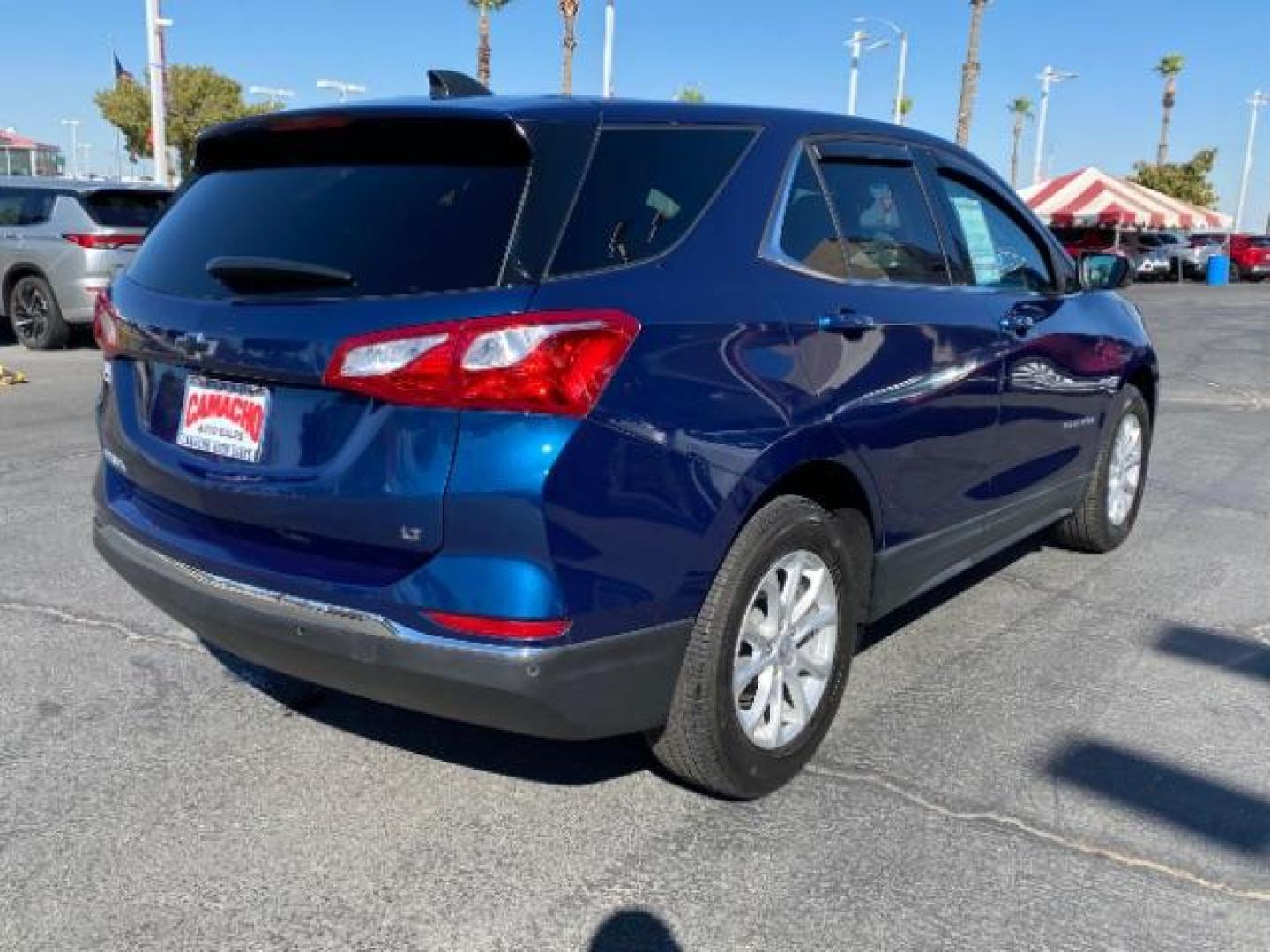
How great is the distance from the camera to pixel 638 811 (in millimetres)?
3064

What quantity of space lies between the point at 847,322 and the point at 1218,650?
224 cm

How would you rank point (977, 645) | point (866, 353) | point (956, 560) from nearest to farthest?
point (866, 353)
point (956, 560)
point (977, 645)

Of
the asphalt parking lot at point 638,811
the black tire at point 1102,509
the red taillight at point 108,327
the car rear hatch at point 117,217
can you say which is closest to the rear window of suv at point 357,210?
the red taillight at point 108,327

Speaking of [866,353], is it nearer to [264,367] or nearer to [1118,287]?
[264,367]

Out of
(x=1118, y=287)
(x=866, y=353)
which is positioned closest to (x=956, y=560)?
(x=866, y=353)

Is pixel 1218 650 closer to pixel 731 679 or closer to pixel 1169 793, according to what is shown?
pixel 1169 793

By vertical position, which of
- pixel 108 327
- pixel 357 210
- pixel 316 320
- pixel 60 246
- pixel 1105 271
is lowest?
pixel 60 246

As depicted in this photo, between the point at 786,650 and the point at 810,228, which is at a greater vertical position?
the point at 810,228

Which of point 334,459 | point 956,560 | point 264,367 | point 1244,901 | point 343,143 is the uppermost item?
point 343,143

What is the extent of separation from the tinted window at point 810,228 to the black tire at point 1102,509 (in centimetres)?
245

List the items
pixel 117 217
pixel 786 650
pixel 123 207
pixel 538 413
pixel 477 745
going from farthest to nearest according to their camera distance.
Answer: pixel 123 207 → pixel 117 217 → pixel 477 745 → pixel 786 650 → pixel 538 413

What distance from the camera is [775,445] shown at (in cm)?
288

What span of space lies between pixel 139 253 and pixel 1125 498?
14.9 ft

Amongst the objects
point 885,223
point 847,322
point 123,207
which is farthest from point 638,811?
point 123,207
